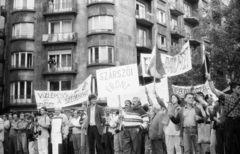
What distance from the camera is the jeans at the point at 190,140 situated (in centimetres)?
1176

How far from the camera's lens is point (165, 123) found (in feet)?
40.9

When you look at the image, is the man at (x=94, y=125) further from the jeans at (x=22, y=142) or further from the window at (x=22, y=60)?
the window at (x=22, y=60)

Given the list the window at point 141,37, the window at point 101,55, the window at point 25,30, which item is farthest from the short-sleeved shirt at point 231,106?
the window at point 25,30

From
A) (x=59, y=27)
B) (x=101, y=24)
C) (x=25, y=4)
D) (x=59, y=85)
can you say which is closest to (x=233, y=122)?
(x=101, y=24)

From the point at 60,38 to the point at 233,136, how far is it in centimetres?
2859

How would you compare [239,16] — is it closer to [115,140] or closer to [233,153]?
[115,140]

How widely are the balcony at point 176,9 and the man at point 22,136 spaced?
1148 inches

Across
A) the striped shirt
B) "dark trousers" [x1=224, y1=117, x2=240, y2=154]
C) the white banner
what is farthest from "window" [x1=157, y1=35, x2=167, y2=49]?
"dark trousers" [x1=224, y1=117, x2=240, y2=154]

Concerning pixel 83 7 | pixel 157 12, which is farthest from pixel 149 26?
pixel 83 7

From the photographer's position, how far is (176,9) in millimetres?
44188

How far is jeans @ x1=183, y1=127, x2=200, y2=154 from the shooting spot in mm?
11758

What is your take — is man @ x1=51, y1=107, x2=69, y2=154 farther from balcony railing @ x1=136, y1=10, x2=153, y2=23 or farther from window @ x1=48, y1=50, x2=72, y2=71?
balcony railing @ x1=136, y1=10, x2=153, y2=23

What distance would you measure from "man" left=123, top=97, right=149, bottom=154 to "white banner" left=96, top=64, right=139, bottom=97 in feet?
9.03

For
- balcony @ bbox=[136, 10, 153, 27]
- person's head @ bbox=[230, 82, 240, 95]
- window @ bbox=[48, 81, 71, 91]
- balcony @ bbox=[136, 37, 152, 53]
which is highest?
balcony @ bbox=[136, 10, 153, 27]
